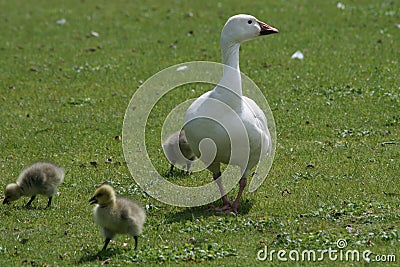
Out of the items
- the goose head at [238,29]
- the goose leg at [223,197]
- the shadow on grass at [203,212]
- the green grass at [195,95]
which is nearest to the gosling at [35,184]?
the green grass at [195,95]

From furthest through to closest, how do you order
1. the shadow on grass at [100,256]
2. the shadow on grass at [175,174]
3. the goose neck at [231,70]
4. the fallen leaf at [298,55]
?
1. the fallen leaf at [298,55]
2. the shadow on grass at [175,174]
3. the goose neck at [231,70]
4. the shadow on grass at [100,256]

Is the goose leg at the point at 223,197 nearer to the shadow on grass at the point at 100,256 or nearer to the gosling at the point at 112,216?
the gosling at the point at 112,216

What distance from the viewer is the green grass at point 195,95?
7.71 meters

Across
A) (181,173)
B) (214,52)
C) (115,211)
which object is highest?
(115,211)

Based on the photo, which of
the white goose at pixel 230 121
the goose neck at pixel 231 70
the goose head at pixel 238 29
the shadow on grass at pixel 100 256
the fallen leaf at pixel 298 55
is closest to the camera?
the shadow on grass at pixel 100 256

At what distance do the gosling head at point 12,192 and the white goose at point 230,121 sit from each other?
231cm

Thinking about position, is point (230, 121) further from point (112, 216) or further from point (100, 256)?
point (100, 256)

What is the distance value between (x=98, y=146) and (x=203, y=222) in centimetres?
381

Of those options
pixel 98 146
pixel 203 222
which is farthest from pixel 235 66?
pixel 98 146

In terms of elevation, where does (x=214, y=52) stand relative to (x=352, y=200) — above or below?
below

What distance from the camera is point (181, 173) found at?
1048cm

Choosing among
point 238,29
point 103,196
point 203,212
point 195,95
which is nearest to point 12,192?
point 103,196

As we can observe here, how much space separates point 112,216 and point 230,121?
1.99 meters

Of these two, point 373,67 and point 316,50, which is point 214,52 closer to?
point 316,50
